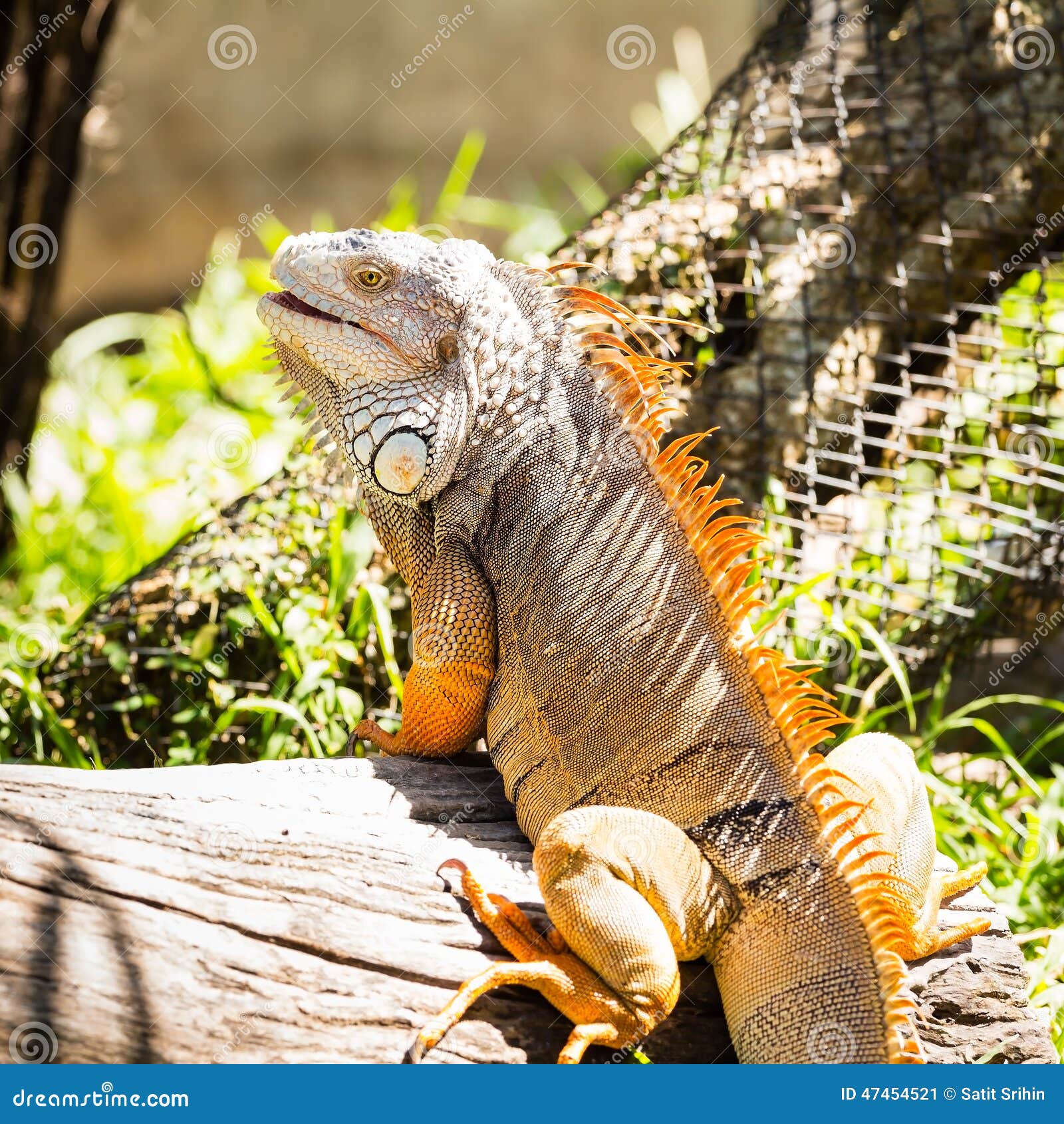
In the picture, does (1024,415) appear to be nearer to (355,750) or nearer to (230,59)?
(355,750)

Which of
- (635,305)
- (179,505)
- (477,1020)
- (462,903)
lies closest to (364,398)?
(462,903)

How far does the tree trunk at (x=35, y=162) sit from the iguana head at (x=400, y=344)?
377 cm

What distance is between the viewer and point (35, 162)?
265 inches

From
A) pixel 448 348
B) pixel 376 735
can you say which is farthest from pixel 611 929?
pixel 448 348

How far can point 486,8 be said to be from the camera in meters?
12.6

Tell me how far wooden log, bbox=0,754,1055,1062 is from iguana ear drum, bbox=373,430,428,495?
43.5 inches

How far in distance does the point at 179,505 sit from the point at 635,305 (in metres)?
3.75

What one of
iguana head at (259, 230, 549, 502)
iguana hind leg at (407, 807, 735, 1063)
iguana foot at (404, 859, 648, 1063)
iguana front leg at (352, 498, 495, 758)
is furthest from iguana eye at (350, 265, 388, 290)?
iguana foot at (404, 859, 648, 1063)

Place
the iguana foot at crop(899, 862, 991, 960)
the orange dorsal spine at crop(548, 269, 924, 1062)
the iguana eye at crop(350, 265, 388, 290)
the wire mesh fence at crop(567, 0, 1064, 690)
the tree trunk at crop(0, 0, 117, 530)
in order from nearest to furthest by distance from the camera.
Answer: the orange dorsal spine at crop(548, 269, 924, 1062) < the iguana foot at crop(899, 862, 991, 960) < the iguana eye at crop(350, 265, 388, 290) < the wire mesh fence at crop(567, 0, 1064, 690) < the tree trunk at crop(0, 0, 117, 530)

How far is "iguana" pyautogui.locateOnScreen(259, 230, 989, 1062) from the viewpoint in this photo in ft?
9.91

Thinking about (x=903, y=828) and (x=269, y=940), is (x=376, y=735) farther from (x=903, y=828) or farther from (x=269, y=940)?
(x=903, y=828)

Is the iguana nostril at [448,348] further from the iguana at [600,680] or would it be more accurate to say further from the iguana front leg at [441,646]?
the iguana front leg at [441,646]

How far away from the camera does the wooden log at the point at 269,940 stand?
290 cm

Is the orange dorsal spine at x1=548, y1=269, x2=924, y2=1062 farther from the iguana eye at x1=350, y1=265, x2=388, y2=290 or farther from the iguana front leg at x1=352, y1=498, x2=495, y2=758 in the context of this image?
the iguana front leg at x1=352, y1=498, x2=495, y2=758
